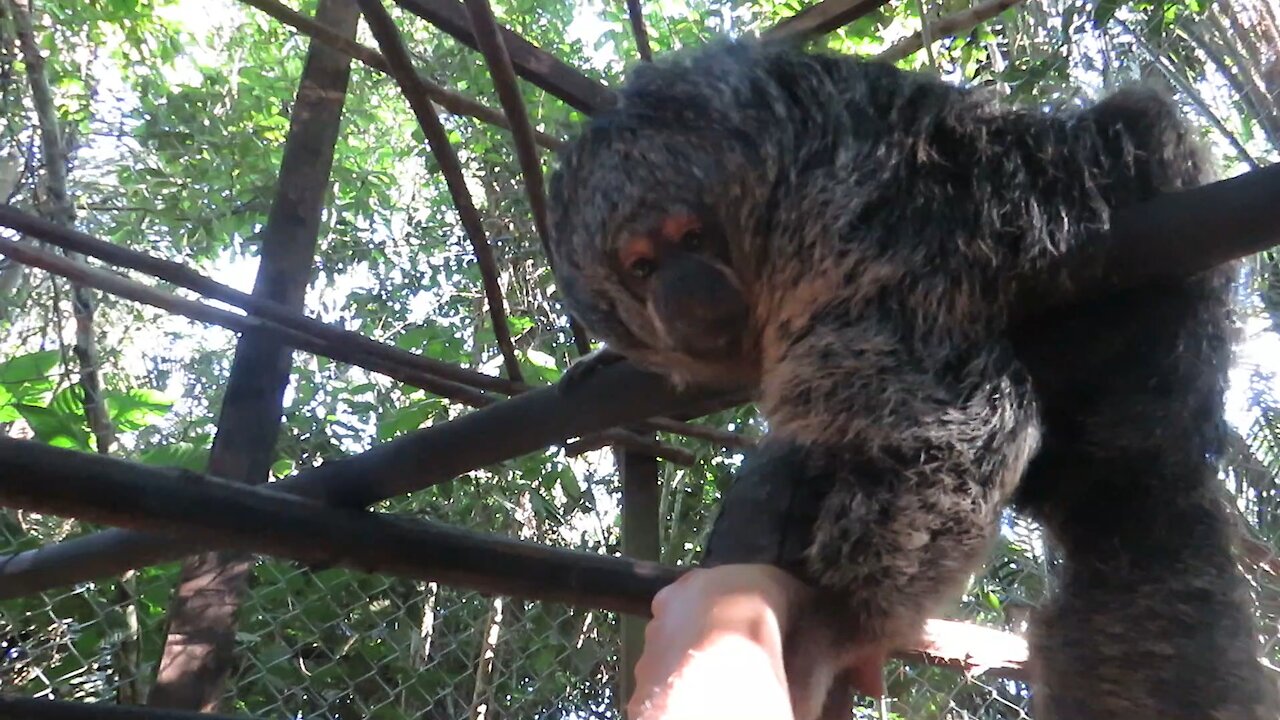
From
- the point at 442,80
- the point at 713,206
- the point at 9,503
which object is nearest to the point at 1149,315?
the point at 713,206

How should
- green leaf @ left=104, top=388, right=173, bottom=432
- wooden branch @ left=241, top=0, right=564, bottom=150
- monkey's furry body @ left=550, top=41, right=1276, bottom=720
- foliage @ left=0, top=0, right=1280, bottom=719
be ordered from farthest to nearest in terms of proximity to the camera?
green leaf @ left=104, top=388, right=173, bottom=432 → foliage @ left=0, top=0, right=1280, bottom=719 → wooden branch @ left=241, top=0, right=564, bottom=150 → monkey's furry body @ left=550, top=41, right=1276, bottom=720

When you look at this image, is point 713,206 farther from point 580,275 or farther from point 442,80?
point 442,80

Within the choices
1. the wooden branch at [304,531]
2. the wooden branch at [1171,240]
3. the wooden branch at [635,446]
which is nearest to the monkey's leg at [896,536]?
Answer: the wooden branch at [1171,240]

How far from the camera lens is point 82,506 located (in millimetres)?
1192

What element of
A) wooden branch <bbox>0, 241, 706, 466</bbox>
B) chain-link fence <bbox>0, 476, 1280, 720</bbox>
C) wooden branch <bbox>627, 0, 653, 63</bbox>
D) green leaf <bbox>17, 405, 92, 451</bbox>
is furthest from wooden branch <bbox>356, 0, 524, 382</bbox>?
green leaf <bbox>17, 405, 92, 451</bbox>

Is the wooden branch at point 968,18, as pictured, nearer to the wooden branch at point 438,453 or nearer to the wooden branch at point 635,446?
the wooden branch at point 635,446

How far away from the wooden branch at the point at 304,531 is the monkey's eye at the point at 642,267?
0.44m

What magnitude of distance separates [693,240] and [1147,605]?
2.27 ft

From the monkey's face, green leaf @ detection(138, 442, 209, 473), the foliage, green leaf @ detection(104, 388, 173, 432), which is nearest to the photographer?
the monkey's face

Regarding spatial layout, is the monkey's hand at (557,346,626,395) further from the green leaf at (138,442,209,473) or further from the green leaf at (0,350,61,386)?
the green leaf at (0,350,61,386)

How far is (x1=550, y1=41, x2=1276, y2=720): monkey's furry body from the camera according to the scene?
1.07m

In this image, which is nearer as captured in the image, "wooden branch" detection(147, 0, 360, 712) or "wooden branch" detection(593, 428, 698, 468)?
"wooden branch" detection(147, 0, 360, 712)

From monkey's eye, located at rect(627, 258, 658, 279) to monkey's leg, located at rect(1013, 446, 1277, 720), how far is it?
548 mm

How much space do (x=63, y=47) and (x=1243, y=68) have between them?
144 inches
